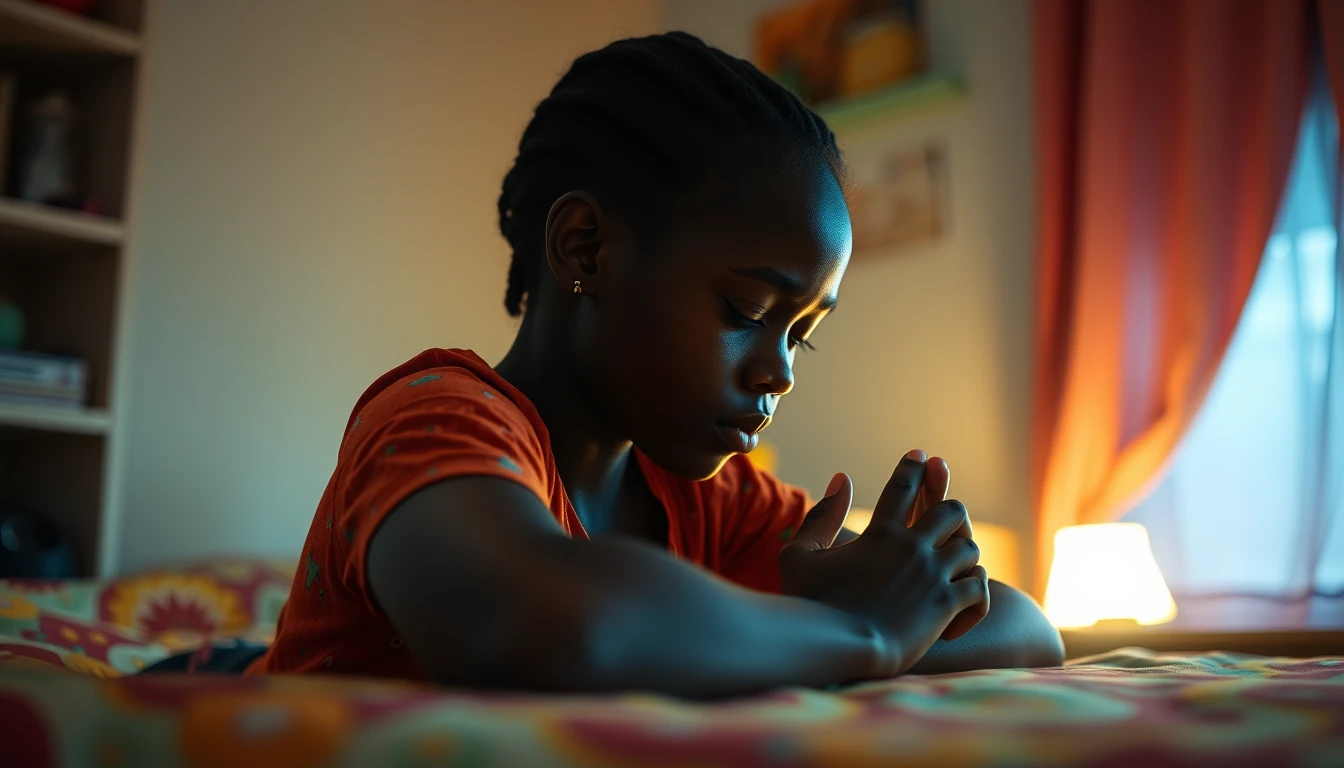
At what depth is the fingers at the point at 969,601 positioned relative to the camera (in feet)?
2.35

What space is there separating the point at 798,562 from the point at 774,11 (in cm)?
304

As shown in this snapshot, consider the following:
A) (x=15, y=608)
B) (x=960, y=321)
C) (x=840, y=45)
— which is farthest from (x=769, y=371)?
(x=840, y=45)

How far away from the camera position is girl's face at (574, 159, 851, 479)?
834 mm

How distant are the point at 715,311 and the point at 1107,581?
5.75 feet

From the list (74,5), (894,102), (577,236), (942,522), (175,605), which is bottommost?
(175,605)

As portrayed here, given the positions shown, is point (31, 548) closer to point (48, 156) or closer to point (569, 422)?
point (48, 156)

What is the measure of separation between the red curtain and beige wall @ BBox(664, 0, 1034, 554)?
0.37 ft

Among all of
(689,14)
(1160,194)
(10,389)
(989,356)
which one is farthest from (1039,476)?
(10,389)

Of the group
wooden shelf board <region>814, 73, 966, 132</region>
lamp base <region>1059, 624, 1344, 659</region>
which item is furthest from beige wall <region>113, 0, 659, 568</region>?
lamp base <region>1059, 624, 1344, 659</region>

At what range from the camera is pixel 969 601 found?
2.36ft

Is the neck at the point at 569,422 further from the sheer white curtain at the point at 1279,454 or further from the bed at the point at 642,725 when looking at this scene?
the sheer white curtain at the point at 1279,454

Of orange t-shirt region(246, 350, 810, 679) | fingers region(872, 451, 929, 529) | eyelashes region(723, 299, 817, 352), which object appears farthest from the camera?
eyelashes region(723, 299, 817, 352)

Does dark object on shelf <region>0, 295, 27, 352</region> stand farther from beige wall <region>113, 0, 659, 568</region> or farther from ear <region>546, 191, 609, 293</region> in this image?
ear <region>546, 191, 609, 293</region>

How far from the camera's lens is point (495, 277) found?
3316 millimetres
